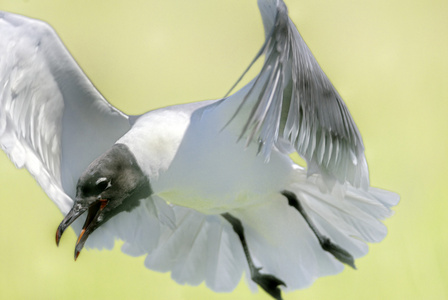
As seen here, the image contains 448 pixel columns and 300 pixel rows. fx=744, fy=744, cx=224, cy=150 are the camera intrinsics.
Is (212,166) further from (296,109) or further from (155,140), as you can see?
(296,109)

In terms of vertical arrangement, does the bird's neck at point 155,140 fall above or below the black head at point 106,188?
above

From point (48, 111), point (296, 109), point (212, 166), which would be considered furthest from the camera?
point (48, 111)

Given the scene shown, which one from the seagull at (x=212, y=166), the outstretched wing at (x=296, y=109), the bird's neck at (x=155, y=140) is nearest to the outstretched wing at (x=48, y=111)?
the seagull at (x=212, y=166)

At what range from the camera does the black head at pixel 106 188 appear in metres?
1.31

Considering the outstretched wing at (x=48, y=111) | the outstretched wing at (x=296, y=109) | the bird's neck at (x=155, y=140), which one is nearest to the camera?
the outstretched wing at (x=296, y=109)

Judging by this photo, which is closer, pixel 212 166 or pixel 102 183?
pixel 102 183

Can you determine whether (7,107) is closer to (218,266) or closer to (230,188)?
(230,188)

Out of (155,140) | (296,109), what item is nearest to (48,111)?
(155,140)

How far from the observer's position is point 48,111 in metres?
1.58

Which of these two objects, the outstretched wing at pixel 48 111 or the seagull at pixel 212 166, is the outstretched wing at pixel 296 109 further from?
the outstretched wing at pixel 48 111

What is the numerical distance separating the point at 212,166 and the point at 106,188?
225mm

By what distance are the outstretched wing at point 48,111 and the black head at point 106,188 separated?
0.50 feet

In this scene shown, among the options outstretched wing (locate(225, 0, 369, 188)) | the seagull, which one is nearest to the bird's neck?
the seagull

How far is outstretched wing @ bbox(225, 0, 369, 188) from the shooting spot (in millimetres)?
1229
